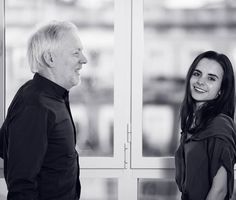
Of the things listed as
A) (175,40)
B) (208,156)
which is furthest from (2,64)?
(208,156)

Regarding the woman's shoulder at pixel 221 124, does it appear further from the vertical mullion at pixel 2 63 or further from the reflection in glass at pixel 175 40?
the vertical mullion at pixel 2 63

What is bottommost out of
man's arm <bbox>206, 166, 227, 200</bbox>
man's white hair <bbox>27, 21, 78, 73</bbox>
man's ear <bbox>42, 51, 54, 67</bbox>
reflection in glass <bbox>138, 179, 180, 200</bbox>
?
reflection in glass <bbox>138, 179, 180, 200</bbox>

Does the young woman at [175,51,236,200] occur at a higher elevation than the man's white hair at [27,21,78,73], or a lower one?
lower

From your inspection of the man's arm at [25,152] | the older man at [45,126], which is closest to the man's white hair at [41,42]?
the older man at [45,126]

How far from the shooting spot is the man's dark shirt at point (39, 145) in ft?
4.38

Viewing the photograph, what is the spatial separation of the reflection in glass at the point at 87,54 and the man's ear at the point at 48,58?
653mm

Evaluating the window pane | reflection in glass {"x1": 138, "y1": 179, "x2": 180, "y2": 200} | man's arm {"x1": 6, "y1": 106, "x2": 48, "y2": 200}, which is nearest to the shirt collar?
man's arm {"x1": 6, "y1": 106, "x2": 48, "y2": 200}

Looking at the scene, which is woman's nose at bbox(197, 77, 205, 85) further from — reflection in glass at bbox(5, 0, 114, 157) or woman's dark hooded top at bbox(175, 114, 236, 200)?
reflection in glass at bbox(5, 0, 114, 157)

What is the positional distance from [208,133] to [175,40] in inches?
23.2

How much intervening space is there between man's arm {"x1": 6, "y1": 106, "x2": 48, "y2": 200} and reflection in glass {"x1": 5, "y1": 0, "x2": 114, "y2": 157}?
846 mm

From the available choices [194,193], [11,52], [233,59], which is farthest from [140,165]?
[11,52]

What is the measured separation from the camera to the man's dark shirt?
4.38 ft

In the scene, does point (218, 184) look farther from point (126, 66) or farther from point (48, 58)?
point (48, 58)

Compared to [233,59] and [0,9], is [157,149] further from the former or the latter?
[0,9]
